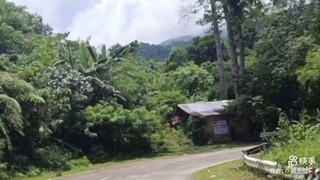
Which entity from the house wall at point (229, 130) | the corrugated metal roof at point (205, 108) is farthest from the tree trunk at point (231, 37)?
the house wall at point (229, 130)

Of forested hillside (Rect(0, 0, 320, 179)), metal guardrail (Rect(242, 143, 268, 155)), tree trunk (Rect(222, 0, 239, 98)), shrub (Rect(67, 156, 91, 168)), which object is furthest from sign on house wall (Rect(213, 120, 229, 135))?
metal guardrail (Rect(242, 143, 268, 155))

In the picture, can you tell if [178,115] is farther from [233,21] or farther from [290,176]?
[290,176]

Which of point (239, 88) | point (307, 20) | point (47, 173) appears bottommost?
point (47, 173)

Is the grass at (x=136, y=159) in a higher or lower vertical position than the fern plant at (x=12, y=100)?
lower

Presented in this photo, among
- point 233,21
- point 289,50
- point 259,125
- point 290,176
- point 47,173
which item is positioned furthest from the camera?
point 233,21

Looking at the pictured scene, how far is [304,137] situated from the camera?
42.0ft

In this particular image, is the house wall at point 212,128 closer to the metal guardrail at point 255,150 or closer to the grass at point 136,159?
the grass at point 136,159

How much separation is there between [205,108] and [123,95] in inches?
227

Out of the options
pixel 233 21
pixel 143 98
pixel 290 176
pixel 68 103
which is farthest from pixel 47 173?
pixel 233 21

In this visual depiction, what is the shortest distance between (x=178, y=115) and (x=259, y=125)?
6.27m

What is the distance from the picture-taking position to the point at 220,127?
33.3 metres

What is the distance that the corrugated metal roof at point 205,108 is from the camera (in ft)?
108

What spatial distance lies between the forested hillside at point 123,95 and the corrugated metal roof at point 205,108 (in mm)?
808

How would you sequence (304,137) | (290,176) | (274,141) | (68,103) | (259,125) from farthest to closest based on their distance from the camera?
1. (259,125)
2. (68,103)
3. (274,141)
4. (304,137)
5. (290,176)
